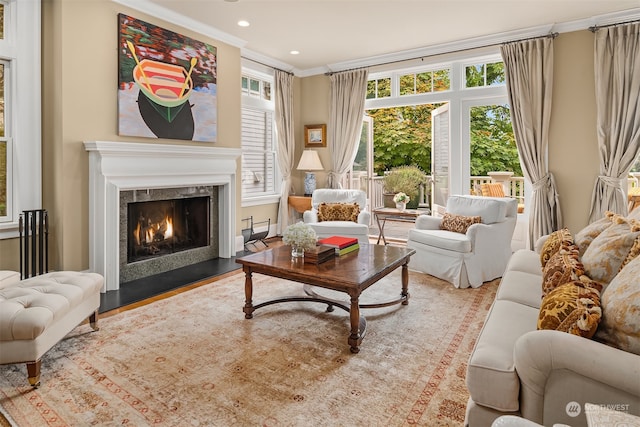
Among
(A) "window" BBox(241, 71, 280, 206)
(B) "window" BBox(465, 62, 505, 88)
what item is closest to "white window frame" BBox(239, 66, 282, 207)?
(A) "window" BBox(241, 71, 280, 206)

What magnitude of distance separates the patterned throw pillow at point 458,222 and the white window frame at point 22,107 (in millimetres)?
4067

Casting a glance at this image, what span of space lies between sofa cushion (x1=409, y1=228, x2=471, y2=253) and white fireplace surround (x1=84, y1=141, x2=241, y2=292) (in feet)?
8.49

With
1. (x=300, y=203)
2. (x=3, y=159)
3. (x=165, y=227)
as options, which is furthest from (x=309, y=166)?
(x=3, y=159)

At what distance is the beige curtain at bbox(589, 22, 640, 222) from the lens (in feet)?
13.7

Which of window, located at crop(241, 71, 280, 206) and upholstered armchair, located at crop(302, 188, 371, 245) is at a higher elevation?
window, located at crop(241, 71, 280, 206)

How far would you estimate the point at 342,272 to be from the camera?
269 centimetres

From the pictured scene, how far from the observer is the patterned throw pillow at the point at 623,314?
1272 millimetres

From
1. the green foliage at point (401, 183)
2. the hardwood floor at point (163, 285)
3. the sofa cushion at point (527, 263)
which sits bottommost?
the hardwood floor at point (163, 285)

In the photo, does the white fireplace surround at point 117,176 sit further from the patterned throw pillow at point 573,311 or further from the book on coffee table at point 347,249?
the patterned throw pillow at point 573,311

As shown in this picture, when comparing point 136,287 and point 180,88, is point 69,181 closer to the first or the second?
point 136,287

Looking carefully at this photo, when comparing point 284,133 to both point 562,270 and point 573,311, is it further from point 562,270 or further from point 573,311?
point 573,311

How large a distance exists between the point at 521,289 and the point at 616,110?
3258 millimetres

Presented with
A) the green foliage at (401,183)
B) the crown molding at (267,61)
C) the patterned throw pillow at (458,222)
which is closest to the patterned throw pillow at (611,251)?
the patterned throw pillow at (458,222)

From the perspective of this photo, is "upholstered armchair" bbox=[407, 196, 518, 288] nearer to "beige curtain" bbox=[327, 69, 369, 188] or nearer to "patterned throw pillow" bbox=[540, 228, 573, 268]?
"patterned throw pillow" bbox=[540, 228, 573, 268]
